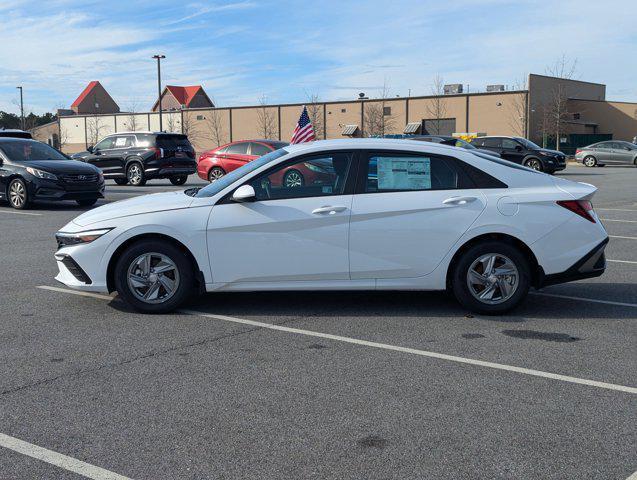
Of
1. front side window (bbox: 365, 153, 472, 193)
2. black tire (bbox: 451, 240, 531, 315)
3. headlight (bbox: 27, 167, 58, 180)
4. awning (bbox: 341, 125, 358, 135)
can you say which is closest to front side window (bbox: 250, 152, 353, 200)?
front side window (bbox: 365, 153, 472, 193)

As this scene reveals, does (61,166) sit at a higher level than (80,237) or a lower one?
higher

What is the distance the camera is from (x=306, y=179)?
644 centimetres

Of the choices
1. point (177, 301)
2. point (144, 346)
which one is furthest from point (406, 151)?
point (144, 346)

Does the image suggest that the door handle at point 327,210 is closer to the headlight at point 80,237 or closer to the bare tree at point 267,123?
the headlight at point 80,237

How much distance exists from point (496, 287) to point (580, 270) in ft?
2.51

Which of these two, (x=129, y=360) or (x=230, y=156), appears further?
(x=230, y=156)

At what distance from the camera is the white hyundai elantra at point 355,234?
20.7 ft

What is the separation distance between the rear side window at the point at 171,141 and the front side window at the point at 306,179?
17.4m

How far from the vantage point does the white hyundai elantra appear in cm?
630

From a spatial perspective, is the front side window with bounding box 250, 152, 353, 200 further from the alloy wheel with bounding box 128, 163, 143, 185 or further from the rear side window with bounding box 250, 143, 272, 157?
the alloy wheel with bounding box 128, 163, 143, 185

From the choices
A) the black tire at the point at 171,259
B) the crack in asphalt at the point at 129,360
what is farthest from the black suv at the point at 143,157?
the crack in asphalt at the point at 129,360

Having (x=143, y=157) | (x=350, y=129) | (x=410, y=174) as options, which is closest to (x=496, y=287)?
(x=410, y=174)

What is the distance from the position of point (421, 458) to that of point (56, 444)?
1878 millimetres

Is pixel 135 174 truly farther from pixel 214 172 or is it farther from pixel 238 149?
pixel 238 149
